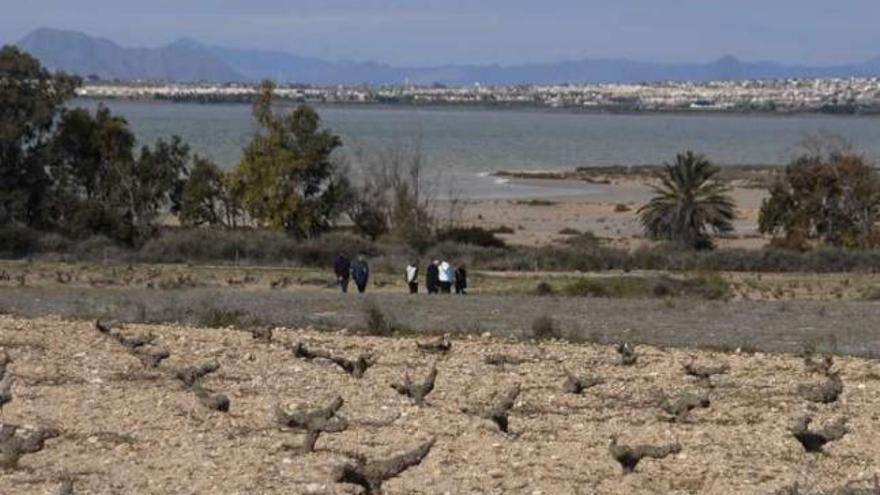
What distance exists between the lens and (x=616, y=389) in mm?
17797

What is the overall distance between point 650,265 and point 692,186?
10312 millimetres

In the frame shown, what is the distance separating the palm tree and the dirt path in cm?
2147

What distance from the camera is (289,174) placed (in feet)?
170

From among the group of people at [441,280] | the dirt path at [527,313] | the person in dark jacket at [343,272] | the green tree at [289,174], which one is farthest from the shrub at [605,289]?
the green tree at [289,174]

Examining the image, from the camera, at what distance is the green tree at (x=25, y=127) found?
162ft

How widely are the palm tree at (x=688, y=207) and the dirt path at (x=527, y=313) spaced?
2147 centimetres

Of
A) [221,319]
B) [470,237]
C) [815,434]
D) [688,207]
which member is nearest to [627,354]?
[815,434]

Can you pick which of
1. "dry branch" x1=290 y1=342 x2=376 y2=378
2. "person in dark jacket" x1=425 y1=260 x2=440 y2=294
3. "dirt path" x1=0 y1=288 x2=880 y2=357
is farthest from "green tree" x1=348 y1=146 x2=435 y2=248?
"dry branch" x1=290 y1=342 x2=376 y2=378

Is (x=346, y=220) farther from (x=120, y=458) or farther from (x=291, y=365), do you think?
(x=120, y=458)

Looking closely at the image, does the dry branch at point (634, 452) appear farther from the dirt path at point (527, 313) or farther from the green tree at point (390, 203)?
the green tree at point (390, 203)

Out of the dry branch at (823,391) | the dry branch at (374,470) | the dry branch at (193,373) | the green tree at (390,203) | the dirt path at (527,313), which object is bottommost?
the green tree at (390,203)

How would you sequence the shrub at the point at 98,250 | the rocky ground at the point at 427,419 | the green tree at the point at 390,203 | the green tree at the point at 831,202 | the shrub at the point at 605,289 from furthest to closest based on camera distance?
the green tree at the point at 390,203
the green tree at the point at 831,202
the shrub at the point at 98,250
the shrub at the point at 605,289
the rocky ground at the point at 427,419

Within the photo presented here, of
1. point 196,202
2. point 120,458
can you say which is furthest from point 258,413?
point 196,202

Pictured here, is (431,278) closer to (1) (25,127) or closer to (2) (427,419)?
(2) (427,419)
